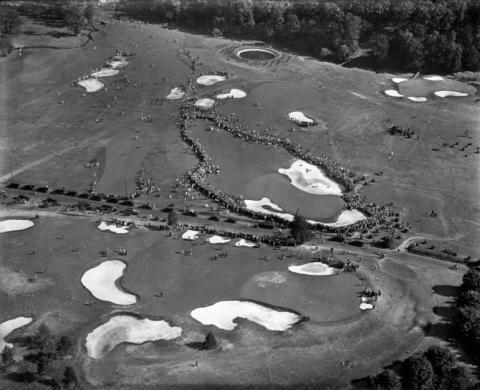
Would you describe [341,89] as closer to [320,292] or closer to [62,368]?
[320,292]

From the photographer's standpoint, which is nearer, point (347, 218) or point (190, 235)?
point (190, 235)

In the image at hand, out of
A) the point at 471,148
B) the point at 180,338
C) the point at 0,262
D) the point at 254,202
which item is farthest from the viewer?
the point at 471,148

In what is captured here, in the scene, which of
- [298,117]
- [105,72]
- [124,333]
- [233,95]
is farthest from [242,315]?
[105,72]

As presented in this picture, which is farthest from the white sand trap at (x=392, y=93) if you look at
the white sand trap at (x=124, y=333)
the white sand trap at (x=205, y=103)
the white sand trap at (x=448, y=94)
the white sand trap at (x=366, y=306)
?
the white sand trap at (x=124, y=333)

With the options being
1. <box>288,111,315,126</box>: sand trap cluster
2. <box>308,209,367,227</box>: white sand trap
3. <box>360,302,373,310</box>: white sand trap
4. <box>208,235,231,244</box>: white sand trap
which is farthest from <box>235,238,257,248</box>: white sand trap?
<box>288,111,315,126</box>: sand trap cluster

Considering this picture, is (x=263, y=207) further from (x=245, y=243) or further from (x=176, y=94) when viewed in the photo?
(x=176, y=94)

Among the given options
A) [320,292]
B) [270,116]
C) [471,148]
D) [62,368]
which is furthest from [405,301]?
[270,116]

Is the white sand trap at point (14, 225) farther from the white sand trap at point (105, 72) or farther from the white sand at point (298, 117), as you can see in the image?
the white sand trap at point (105, 72)
